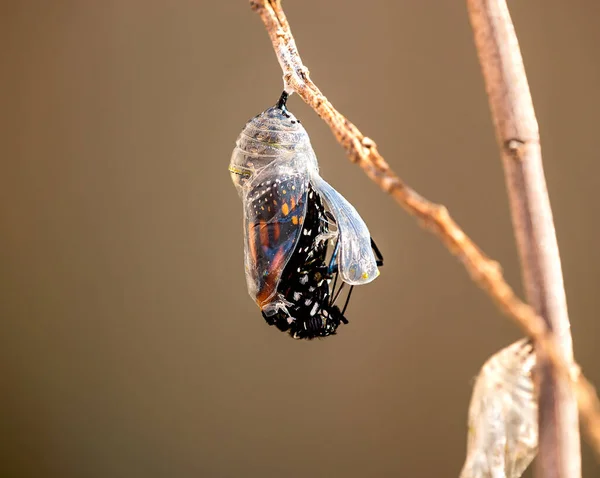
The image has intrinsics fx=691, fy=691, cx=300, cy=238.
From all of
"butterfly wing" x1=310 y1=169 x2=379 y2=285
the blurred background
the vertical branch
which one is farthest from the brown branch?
the blurred background

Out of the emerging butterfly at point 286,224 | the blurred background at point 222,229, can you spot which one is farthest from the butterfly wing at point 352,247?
the blurred background at point 222,229

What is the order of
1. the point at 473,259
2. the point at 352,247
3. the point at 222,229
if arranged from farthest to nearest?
the point at 222,229
the point at 352,247
the point at 473,259

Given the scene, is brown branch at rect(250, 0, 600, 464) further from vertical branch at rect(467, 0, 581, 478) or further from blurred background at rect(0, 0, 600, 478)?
blurred background at rect(0, 0, 600, 478)

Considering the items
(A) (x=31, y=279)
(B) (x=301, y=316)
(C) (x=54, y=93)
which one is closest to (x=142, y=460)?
(A) (x=31, y=279)

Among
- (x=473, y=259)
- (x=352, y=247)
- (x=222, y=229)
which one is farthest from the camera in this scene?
(x=222, y=229)

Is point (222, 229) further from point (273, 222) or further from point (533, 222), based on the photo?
point (533, 222)

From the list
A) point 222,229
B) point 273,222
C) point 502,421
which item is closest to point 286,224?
point 273,222

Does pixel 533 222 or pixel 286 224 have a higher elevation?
pixel 286 224

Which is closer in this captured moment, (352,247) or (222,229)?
(352,247)

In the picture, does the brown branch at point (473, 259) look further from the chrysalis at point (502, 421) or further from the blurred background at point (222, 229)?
the blurred background at point (222, 229)
